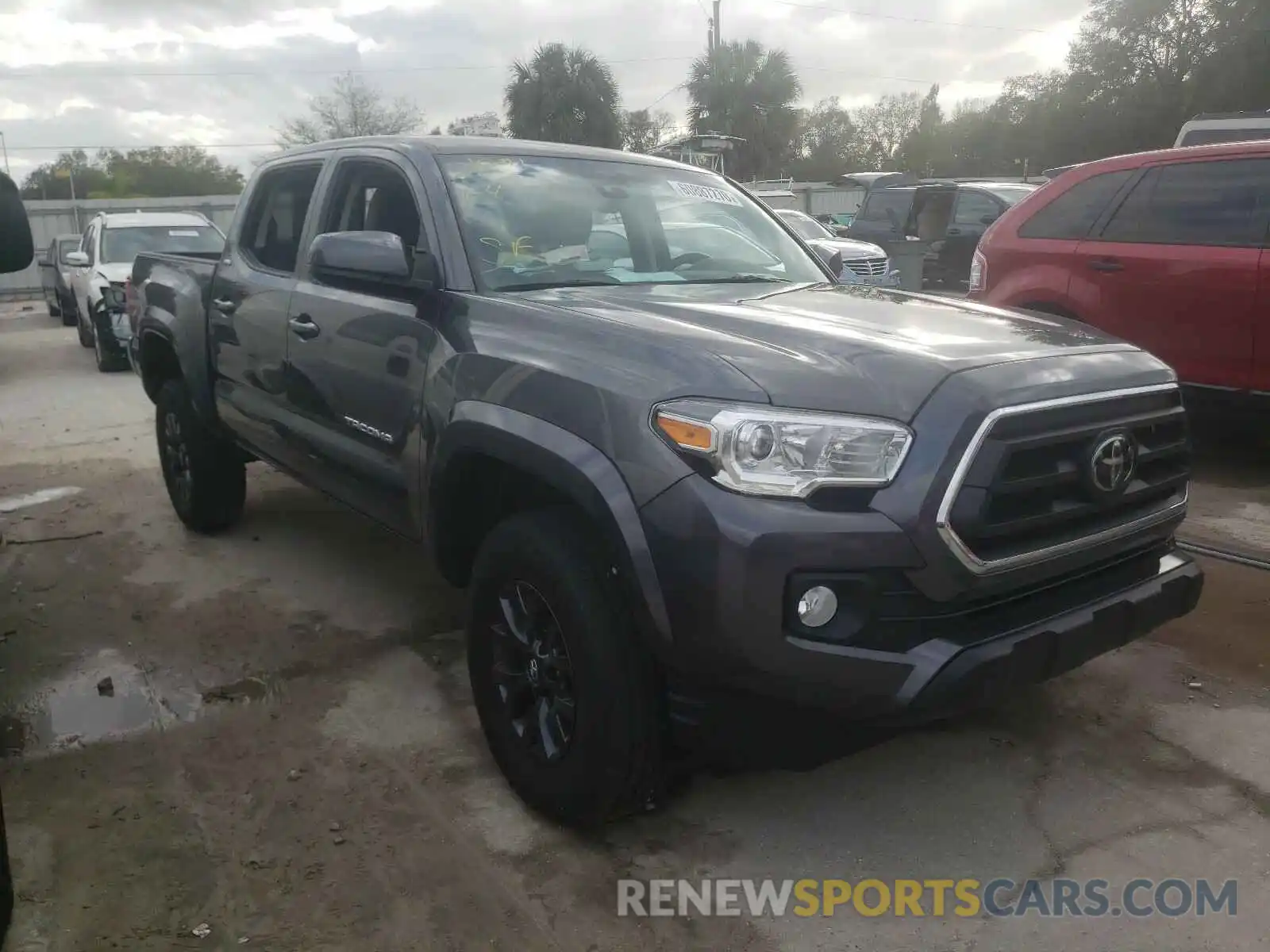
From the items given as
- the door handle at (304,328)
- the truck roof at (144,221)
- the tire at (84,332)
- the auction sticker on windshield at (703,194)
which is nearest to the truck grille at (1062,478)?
the auction sticker on windshield at (703,194)

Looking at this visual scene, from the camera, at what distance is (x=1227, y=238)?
555cm

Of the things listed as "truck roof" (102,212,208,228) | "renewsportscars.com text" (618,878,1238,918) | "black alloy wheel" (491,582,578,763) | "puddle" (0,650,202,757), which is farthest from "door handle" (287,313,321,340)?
"truck roof" (102,212,208,228)

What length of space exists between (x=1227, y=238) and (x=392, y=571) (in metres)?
4.67

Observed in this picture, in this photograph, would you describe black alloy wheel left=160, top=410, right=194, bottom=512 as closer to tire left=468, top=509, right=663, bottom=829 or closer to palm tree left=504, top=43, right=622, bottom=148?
tire left=468, top=509, right=663, bottom=829

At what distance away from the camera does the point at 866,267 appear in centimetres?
1293

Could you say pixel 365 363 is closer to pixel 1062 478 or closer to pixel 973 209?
pixel 1062 478

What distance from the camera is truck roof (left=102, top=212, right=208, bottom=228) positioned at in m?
12.6

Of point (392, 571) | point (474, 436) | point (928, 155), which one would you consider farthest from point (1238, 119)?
point (928, 155)

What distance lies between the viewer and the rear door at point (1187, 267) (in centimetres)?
545

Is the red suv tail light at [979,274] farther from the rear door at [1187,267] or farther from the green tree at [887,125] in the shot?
the green tree at [887,125]

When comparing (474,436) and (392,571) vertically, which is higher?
(474,436)

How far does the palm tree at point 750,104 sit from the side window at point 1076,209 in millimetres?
43334

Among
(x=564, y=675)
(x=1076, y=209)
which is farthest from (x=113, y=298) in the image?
(x=564, y=675)

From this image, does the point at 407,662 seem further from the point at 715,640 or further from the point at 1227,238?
the point at 1227,238
